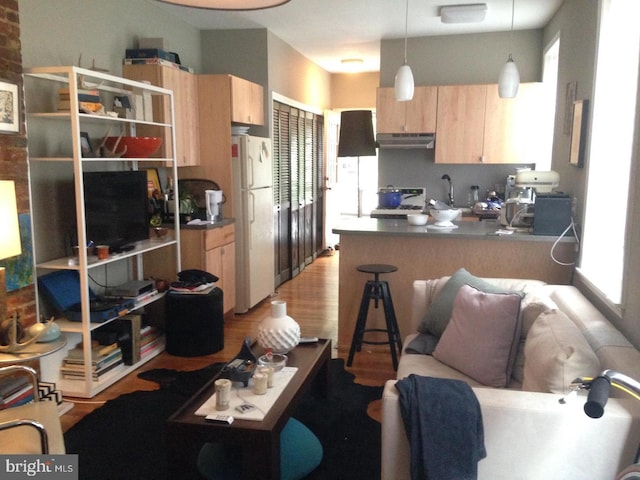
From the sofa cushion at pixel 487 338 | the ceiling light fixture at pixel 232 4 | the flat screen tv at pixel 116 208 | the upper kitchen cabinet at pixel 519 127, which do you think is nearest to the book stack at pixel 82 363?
the flat screen tv at pixel 116 208

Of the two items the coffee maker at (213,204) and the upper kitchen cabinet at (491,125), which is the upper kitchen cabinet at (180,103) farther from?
the upper kitchen cabinet at (491,125)

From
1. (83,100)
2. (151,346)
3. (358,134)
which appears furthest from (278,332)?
(358,134)

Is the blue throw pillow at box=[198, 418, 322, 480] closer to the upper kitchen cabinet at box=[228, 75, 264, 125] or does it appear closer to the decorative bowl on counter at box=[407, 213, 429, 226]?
the decorative bowl on counter at box=[407, 213, 429, 226]

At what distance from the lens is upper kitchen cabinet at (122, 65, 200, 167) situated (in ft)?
14.0

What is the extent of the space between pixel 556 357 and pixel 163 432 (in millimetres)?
2050

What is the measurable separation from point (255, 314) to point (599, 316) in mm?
3339

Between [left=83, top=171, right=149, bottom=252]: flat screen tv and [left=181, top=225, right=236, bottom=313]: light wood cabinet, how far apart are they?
0.49 meters

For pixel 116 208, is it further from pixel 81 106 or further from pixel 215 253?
pixel 215 253

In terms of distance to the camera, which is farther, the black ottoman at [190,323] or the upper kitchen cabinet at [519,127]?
the upper kitchen cabinet at [519,127]

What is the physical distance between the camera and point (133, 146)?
149 inches

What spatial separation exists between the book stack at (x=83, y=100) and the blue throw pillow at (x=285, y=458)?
214cm

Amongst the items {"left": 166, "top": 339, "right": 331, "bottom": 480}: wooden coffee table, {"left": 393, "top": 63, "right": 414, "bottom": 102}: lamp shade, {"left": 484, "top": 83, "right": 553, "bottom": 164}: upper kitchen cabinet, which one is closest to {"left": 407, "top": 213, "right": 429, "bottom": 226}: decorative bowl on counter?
{"left": 393, "top": 63, "right": 414, "bottom": 102}: lamp shade

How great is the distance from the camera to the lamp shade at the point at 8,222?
253 centimetres

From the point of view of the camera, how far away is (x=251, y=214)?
5.11 meters
